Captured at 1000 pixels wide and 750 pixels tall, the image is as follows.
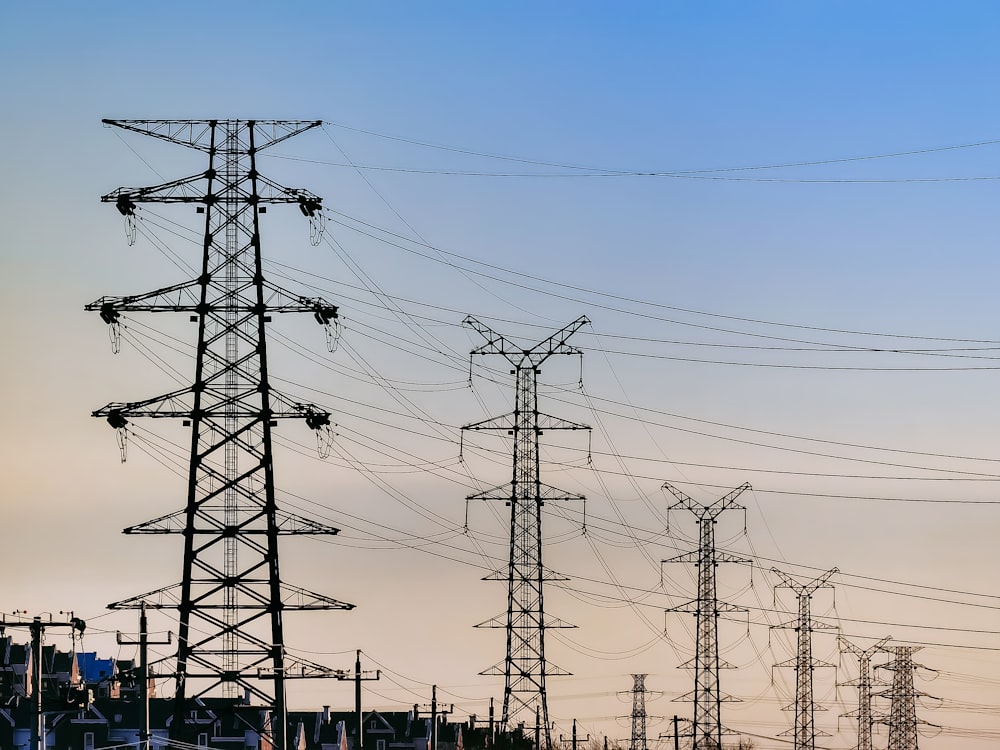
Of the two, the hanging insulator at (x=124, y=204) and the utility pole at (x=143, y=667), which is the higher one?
the hanging insulator at (x=124, y=204)

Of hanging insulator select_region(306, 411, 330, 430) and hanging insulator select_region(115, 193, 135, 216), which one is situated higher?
hanging insulator select_region(115, 193, 135, 216)

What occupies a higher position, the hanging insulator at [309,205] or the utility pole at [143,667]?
the hanging insulator at [309,205]

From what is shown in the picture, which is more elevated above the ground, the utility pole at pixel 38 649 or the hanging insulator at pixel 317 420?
the hanging insulator at pixel 317 420

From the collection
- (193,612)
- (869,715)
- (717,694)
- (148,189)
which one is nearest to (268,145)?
(148,189)

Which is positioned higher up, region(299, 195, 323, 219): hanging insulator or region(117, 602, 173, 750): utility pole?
region(299, 195, 323, 219): hanging insulator

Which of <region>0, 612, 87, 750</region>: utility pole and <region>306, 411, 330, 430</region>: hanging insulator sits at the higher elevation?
<region>306, 411, 330, 430</region>: hanging insulator

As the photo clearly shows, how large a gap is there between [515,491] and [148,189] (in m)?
32.5

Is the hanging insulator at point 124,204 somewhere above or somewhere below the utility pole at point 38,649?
above

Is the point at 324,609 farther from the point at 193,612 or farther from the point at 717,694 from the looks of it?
the point at 717,694

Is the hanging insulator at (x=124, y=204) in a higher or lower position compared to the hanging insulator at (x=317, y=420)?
higher

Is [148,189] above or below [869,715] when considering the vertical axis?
above

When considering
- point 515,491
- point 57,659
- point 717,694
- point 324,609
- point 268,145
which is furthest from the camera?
point 57,659

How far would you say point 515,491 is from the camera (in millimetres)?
104625

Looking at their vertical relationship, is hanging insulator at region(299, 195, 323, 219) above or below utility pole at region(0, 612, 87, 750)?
above
